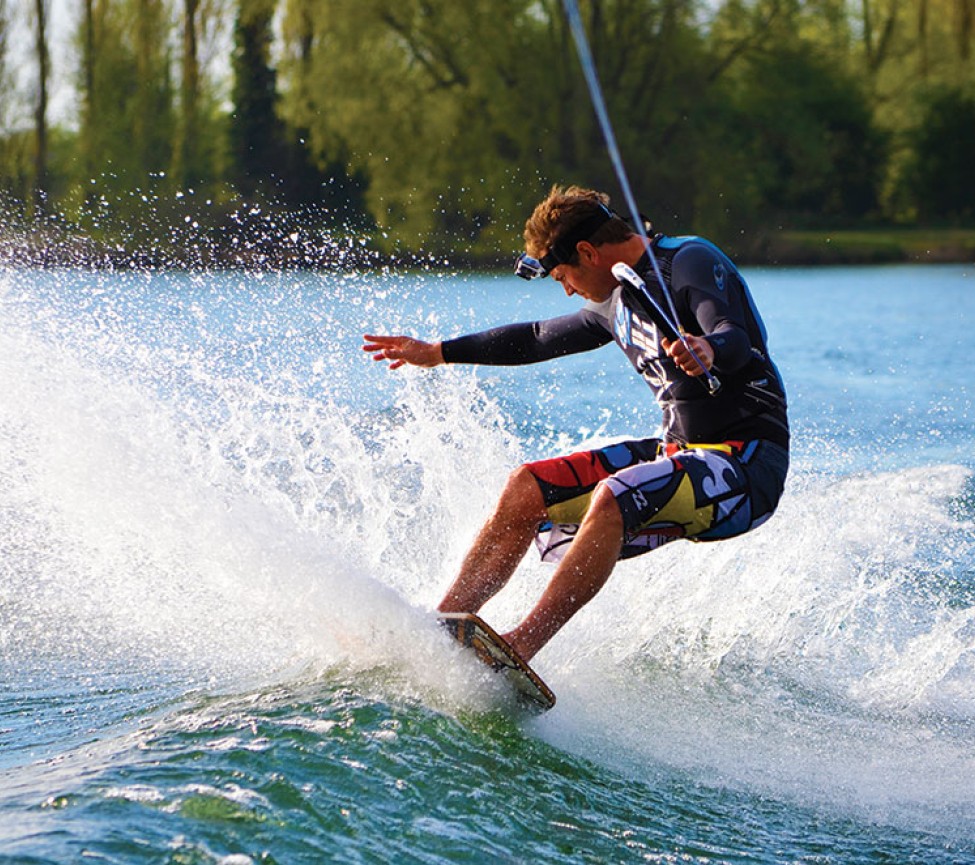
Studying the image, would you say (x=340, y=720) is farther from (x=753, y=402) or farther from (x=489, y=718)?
(x=753, y=402)

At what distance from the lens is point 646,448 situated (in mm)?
4488

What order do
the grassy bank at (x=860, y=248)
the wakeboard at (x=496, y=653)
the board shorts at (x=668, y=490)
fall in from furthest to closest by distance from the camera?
the grassy bank at (x=860, y=248) → the board shorts at (x=668, y=490) → the wakeboard at (x=496, y=653)

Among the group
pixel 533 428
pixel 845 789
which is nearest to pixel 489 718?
pixel 845 789

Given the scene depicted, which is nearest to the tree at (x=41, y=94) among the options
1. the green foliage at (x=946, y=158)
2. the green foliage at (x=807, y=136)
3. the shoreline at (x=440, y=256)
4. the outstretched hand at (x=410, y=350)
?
the shoreline at (x=440, y=256)

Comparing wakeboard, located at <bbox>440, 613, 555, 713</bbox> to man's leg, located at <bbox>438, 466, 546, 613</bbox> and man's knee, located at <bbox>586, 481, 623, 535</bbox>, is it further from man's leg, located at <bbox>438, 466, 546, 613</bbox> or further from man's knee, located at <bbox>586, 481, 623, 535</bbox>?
man's knee, located at <bbox>586, 481, 623, 535</bbox>

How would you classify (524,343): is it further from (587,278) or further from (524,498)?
(524,498)

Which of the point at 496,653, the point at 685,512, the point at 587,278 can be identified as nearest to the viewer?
the point at 496,653

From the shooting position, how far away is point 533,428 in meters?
10.0

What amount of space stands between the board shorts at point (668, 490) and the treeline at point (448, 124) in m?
26.7

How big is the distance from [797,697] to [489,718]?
126cm

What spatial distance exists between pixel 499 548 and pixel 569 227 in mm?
958

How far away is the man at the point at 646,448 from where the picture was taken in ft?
12.9

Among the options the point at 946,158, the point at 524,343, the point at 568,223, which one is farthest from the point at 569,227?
the point at 946,158

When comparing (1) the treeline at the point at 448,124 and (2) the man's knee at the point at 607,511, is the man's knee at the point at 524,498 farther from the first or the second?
(1) the treeline at the point at 448,124
